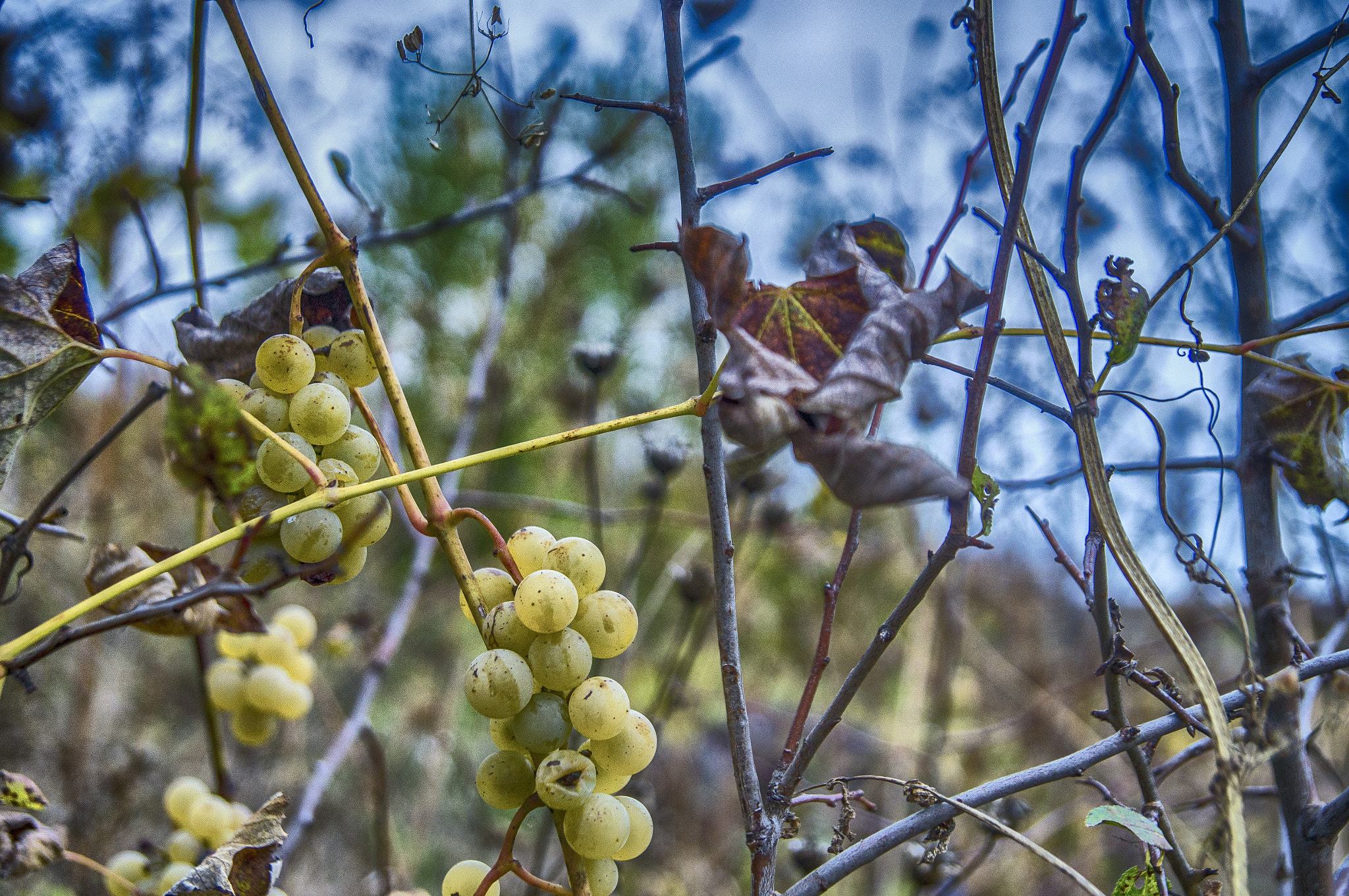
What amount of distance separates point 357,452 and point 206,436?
0.25ft

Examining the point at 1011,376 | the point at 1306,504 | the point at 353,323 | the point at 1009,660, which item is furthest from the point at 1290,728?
the point at 1009,660

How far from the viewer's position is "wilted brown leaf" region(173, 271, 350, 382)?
0.97ft

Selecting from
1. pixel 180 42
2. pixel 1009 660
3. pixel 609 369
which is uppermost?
pixel 180 42

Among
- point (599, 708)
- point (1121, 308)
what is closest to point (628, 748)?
point (599, 708)

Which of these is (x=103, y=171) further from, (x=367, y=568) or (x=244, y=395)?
(x=367, y=568)

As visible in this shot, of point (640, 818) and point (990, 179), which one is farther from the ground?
point (990, 179)

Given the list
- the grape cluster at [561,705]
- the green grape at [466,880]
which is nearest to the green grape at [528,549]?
the grape cluster at [561,705]

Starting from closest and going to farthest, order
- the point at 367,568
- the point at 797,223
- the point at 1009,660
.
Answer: the point at 797,223 → the point at 1009,660 → the point at 367,568

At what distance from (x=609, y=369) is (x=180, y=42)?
1.59ft

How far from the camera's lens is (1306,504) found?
0.33 m

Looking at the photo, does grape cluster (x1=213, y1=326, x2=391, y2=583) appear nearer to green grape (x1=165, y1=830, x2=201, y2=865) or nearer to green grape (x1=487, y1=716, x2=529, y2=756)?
green grape (x1=487, y1=716, x2=529, y2=756)

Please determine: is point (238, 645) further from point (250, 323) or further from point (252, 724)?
point (250, 323)

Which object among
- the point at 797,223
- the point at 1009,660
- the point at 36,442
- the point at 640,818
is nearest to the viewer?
the point at 640,818

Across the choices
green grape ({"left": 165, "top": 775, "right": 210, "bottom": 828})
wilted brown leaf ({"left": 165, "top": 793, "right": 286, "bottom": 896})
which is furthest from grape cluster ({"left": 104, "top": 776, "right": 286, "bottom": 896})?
wilted brown leaf ({"left": 165, "top": 793, "right": 286, "bottom": 896})
